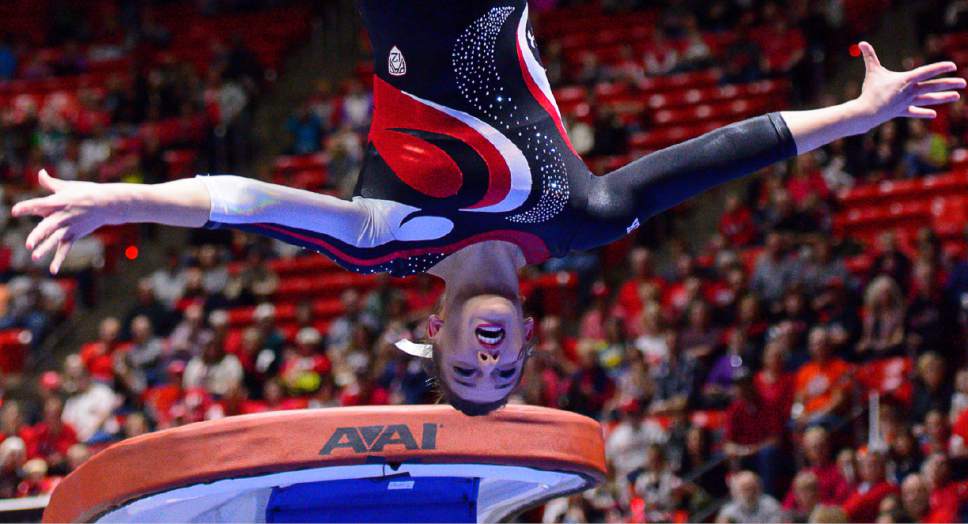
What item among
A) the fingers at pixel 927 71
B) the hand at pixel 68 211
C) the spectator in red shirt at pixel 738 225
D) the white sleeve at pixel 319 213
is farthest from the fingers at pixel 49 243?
the spectator in red shirt at pixel 738 225

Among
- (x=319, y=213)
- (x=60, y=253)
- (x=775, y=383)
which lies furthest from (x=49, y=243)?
(x=775, y=383)

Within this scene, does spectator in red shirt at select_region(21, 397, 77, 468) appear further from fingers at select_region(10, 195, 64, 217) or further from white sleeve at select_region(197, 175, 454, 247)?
fingers at select_region(10, 195, 64, 217)

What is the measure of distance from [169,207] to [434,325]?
87 cm

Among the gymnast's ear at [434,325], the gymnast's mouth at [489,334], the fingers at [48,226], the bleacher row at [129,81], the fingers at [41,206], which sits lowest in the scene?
the gymnast's mouth at [489,334]

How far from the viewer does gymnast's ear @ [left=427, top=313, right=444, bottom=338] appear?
3.58 m

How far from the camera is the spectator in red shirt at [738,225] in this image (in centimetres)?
923

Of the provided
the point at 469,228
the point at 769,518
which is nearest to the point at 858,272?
the point at 769,518

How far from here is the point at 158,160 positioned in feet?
39.3

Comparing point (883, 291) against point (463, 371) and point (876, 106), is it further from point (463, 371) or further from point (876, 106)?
point (463, 371)

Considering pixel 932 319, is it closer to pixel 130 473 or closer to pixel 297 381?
pixel 297 381

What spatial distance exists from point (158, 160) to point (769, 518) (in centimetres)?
744

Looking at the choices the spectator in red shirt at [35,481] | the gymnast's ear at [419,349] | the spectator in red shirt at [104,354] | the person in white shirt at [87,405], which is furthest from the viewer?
the spectator in red shirt at [104,354]

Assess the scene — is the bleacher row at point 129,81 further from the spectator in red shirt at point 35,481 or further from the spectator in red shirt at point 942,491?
the spectator in red shirt at point 942,491

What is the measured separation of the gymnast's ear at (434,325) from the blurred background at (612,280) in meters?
2.28
